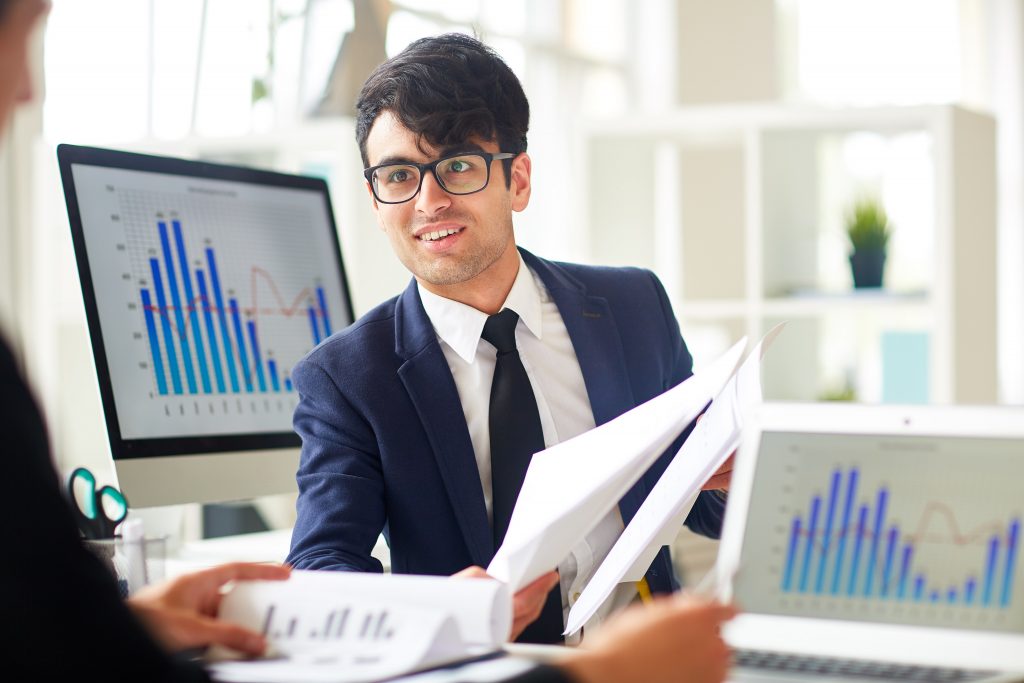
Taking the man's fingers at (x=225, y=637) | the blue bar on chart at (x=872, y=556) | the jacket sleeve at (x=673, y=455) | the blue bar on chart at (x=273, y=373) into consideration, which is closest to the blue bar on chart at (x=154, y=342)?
the blue bar on chart at (x=273, y=373)

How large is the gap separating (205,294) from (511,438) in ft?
2.00

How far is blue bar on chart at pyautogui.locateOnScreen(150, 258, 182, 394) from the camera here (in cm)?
191

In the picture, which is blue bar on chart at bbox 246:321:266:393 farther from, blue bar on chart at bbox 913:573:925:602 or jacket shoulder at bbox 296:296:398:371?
blue bar on chart at bbox 913:573:925:602

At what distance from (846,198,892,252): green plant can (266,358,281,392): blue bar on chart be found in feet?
7.90

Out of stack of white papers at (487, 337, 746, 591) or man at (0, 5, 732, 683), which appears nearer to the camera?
man at (0, 5, 732, 683)

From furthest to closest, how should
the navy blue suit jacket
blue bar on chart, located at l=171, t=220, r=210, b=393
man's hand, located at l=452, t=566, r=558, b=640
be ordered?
blue bar on chart, located at l=171, t=220, r=210, b=393
the navy blue suit jacket
man's hand, located at l=452, t=566, r=558, b=640

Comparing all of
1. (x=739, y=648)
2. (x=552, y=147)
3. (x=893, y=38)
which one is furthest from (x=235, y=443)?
(x=893, y=38)

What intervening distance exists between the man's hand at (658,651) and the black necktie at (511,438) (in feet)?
2.26

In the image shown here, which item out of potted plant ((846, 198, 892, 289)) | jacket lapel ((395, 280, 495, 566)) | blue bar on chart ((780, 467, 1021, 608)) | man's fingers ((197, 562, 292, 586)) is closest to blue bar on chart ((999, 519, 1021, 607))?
blue bar on chart ((780, 467, 1021, 608))

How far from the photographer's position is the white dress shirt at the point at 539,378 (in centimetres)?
173

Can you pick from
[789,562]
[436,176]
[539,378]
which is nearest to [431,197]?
[436,176]

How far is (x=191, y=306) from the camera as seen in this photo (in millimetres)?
1965

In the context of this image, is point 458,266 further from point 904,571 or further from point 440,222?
point 904,571

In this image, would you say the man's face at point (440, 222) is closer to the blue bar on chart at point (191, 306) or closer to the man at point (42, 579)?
the blue bar on chart at point (191, 306)
